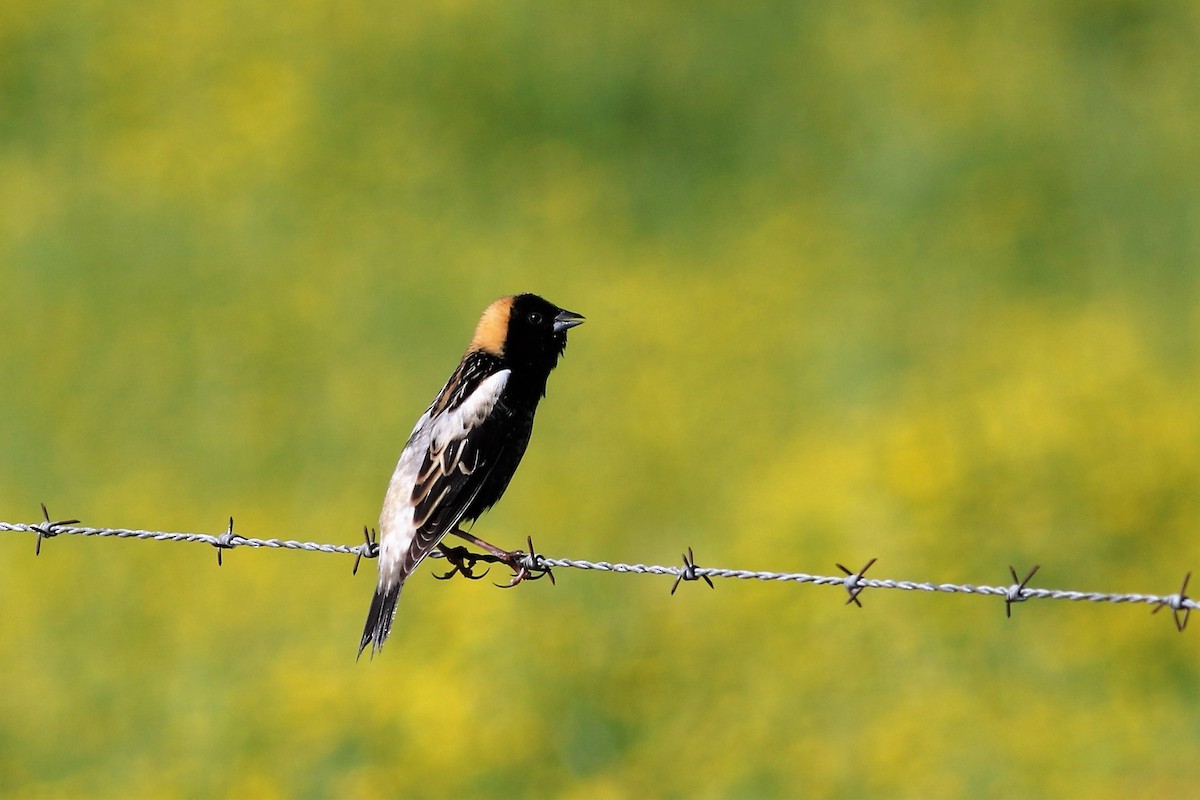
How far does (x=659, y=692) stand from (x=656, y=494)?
113 inches

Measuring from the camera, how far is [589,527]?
8875mm

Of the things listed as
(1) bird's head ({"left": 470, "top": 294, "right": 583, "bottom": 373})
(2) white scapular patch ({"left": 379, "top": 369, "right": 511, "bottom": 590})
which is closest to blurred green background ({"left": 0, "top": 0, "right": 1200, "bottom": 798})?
A: (2) white scapular patch ({"left": 379, "top": 369, "right": 511, "bottom": 590})

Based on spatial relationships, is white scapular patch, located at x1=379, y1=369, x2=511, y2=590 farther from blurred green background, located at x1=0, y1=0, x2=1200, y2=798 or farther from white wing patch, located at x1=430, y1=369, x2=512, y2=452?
blurred green background, located at x1=0, y1=0, x2=1200, y2=798

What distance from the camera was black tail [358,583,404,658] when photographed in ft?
16.0

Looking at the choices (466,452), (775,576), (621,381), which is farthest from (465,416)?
(621,381)

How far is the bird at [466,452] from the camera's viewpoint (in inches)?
197

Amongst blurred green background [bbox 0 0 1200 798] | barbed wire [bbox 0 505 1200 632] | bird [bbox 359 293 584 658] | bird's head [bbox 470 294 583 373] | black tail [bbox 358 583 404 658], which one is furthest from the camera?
blurred green background [bbox 0 0 1200 798]

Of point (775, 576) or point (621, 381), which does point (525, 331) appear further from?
point (621, 381)

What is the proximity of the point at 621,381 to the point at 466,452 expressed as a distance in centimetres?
606

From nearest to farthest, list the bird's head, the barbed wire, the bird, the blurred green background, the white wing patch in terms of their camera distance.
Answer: the barbed wire → the bird → the white wing patch → the bird's head → the blurred green background

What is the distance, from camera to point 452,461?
5.19m

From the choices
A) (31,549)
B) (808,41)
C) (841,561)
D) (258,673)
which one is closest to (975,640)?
(841,561)

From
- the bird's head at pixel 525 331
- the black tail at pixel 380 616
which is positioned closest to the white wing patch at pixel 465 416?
the bird's head at pixel 525 331

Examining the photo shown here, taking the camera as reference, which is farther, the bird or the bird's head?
the bird's head
